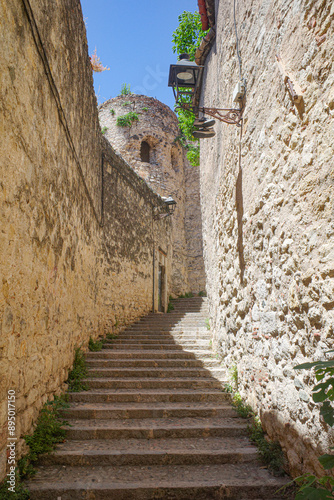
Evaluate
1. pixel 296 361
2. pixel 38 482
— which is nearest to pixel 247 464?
pixel 296 361

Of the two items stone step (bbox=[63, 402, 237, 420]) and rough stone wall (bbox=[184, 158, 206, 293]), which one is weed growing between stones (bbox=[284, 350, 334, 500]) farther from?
rough stone wall (bbox=[184, 158, 206, 293])

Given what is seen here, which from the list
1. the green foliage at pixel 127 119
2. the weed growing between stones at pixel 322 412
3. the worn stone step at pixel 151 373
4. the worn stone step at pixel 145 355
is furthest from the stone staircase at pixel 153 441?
the green foliage at pixel 127 119

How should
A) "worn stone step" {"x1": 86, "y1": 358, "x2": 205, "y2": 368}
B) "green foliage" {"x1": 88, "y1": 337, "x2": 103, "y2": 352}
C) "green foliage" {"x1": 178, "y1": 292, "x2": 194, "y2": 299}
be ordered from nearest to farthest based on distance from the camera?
"worn stone step" {"x1": 86, "y1": 358, "x2": 205, "y2": 368}, "green foliage" {"x1": 88, "y1": 337, "x2": 103, "y2": 352}, "green foliage" {"x1": 178, "y1": 292, "x2": 194, "y2": 299}

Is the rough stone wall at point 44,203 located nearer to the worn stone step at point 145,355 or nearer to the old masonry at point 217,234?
the old masonry at point 217,234

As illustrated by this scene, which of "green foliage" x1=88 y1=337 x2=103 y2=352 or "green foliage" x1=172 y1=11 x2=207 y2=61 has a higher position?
"green foliage" x1=172 y1=11 x2=207 y2=61

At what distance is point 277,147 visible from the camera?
2748 mm

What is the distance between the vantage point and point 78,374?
4.23m

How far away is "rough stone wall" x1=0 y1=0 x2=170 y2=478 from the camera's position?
85.0 inches

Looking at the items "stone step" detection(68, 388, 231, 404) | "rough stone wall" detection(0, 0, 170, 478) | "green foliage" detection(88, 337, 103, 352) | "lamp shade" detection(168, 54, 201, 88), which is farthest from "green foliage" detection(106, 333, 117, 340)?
"lamp shade" detection(168, 54, 201, 88)

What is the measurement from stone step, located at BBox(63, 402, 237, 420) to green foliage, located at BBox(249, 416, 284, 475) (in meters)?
0.60

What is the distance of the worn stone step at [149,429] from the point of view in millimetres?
3201

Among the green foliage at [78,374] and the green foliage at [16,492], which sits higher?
the green foliage at [78,374]

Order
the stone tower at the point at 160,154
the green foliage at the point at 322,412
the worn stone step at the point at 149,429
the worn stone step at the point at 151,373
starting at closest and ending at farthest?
the green foliage at the point at 322,412, the worn stone step at the point at 149,429, the worn stone step at the point at 151,373, the stone tower at the point at 160,154

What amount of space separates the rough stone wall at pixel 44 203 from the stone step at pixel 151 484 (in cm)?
37
